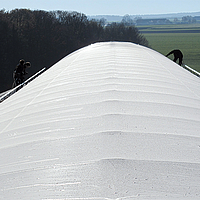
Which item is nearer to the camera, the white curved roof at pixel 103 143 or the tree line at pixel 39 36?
the white curved roof at pixel 103 143

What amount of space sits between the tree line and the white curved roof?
4573 cm

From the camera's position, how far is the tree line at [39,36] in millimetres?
55875

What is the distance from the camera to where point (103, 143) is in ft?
14.4

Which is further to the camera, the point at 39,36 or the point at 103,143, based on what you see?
the point at 39,36

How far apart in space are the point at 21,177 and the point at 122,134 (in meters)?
1.61

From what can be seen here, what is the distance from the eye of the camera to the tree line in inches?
2200

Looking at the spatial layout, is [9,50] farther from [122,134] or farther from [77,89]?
[122,134]

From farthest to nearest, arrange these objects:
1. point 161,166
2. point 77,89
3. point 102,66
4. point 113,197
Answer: point 102,66 → point 77,89 → point 161,166 → point 113,197

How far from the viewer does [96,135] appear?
15.6 feet

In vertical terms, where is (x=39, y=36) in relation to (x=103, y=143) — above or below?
above

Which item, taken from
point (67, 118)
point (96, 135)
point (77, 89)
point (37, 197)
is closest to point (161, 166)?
point (96, 135)

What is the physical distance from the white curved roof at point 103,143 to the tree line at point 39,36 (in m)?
45.7

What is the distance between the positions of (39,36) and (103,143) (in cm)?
6358

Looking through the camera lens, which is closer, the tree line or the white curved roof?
the white curved roof
